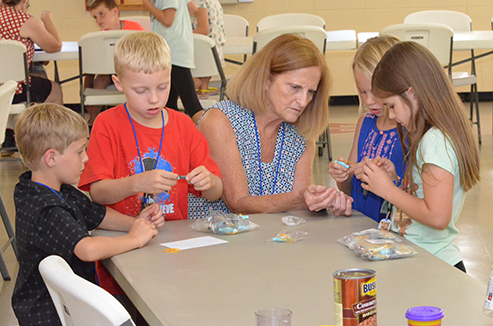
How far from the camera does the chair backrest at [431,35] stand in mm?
4730

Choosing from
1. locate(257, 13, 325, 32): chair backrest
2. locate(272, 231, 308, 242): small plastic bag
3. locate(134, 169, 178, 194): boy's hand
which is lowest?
locate(272, 231, 308, 242): small plastic bag

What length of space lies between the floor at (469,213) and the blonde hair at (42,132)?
104cm

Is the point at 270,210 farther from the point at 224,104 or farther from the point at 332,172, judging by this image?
the point at 224,104

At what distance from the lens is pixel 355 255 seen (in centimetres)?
130

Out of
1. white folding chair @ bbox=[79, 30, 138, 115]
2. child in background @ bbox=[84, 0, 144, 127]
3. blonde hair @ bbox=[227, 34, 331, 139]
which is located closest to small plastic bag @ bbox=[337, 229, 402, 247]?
blonde hair @ bbox=[227, 34, 331, 139]

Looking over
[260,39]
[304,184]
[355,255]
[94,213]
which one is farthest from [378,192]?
[260,39]

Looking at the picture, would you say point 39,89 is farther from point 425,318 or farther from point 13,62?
point 425,318

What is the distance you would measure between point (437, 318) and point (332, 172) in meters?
1.19

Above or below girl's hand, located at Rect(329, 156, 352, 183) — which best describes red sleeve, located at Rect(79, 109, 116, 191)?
above

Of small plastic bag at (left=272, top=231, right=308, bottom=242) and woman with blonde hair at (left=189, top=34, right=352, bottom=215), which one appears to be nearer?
small plastic bag at (left=272, top=231, right=308, bottom=242)

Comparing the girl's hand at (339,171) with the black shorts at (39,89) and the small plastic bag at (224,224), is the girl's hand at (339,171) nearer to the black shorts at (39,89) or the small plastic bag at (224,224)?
the small plastic bag at (224,224)

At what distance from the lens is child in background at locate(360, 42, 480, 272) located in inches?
59.7

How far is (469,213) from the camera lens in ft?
11.7

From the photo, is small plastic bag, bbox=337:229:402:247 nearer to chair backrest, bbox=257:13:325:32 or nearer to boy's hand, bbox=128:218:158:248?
boy's hand, bbox=128:218:158:248
